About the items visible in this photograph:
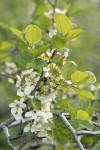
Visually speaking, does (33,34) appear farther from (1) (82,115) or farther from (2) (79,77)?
(1) (82,115)

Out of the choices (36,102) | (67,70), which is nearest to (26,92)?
(36,102)

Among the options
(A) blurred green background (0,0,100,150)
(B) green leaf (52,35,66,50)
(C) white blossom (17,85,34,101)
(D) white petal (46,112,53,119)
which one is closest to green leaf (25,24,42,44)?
(B) green leaf (52,35,66,50)

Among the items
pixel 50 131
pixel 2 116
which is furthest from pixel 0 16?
pixel 50 131

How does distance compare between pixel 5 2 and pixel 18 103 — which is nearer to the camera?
pixel 18 103

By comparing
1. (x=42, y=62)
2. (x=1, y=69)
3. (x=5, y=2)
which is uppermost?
(x=5, y=2)

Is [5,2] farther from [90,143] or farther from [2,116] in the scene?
[90,143]

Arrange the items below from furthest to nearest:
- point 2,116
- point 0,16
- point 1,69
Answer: point 2,116, point 0,16, point 1,69

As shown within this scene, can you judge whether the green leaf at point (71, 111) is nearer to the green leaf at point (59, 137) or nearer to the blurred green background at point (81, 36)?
the green leaf at point (59, 137)
